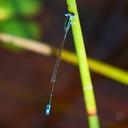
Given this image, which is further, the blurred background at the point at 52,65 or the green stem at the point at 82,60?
the blurred background at the point at 52,65

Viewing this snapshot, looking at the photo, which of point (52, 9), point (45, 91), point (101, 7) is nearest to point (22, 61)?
point (45, 91)

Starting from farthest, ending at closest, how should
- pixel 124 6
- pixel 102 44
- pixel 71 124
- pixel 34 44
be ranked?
pixel 124 6 → pixel 102 44 → pixel 34 44 → pixel 71 124

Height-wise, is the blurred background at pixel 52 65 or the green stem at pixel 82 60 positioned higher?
the blurred background at pixel 52 65

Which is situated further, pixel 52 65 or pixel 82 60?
pixel 52 65

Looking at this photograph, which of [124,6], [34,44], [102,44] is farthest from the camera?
[124,6]

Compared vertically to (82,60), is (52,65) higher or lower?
higher

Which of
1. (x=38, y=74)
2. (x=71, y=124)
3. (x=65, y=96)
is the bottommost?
(x=71, y=124)

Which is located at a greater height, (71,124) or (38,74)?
(38,74)

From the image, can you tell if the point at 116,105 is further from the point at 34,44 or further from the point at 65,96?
the point at 34,44
